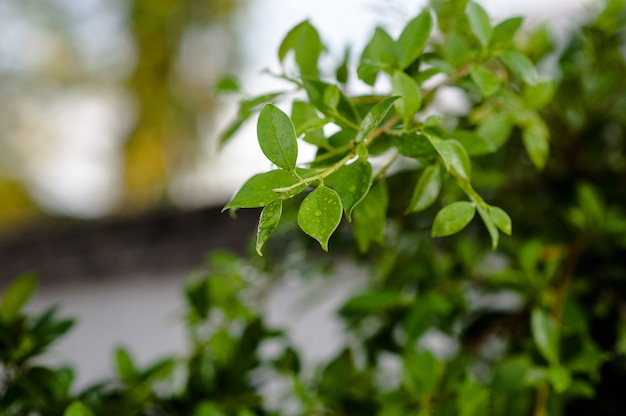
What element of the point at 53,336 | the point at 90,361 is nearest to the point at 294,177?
the point at 53,336

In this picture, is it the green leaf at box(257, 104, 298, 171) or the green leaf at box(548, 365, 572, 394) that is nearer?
the green leaf at box(257, 104, 298, 171)

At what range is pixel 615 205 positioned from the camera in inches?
20.1

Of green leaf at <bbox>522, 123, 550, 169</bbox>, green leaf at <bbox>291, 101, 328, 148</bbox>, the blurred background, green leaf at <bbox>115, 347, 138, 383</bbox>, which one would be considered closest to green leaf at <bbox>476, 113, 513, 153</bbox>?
green leaf at <bbox>522, 123, 550, 169</bbox>

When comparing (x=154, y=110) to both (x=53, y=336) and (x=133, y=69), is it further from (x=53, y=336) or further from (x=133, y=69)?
(x=53, y=336)

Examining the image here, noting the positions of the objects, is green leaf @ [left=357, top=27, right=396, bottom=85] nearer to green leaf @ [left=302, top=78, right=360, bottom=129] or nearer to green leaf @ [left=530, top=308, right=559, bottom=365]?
green leaf @ [left=302, top=78, right=360, bottom=129]

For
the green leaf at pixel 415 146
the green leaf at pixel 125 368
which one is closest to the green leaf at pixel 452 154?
the green leaf at pixel 415 146

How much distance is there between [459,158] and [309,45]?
0.09 m

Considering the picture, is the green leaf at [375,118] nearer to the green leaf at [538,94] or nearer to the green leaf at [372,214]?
Answer: the green leaf at [372,214]

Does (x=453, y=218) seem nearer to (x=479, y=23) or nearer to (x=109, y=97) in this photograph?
(x=479, y=23)

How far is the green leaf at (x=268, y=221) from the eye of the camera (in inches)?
7.8

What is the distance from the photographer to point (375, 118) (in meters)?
0.22

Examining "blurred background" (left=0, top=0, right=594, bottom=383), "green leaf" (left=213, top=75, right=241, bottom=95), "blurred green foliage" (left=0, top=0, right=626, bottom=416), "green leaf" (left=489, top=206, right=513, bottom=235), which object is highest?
"green leaf" (left=213, top=75, right=241, bottom=95)

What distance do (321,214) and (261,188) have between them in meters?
0.02

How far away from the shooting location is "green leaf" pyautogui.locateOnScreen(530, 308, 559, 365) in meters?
Result: 0.35
